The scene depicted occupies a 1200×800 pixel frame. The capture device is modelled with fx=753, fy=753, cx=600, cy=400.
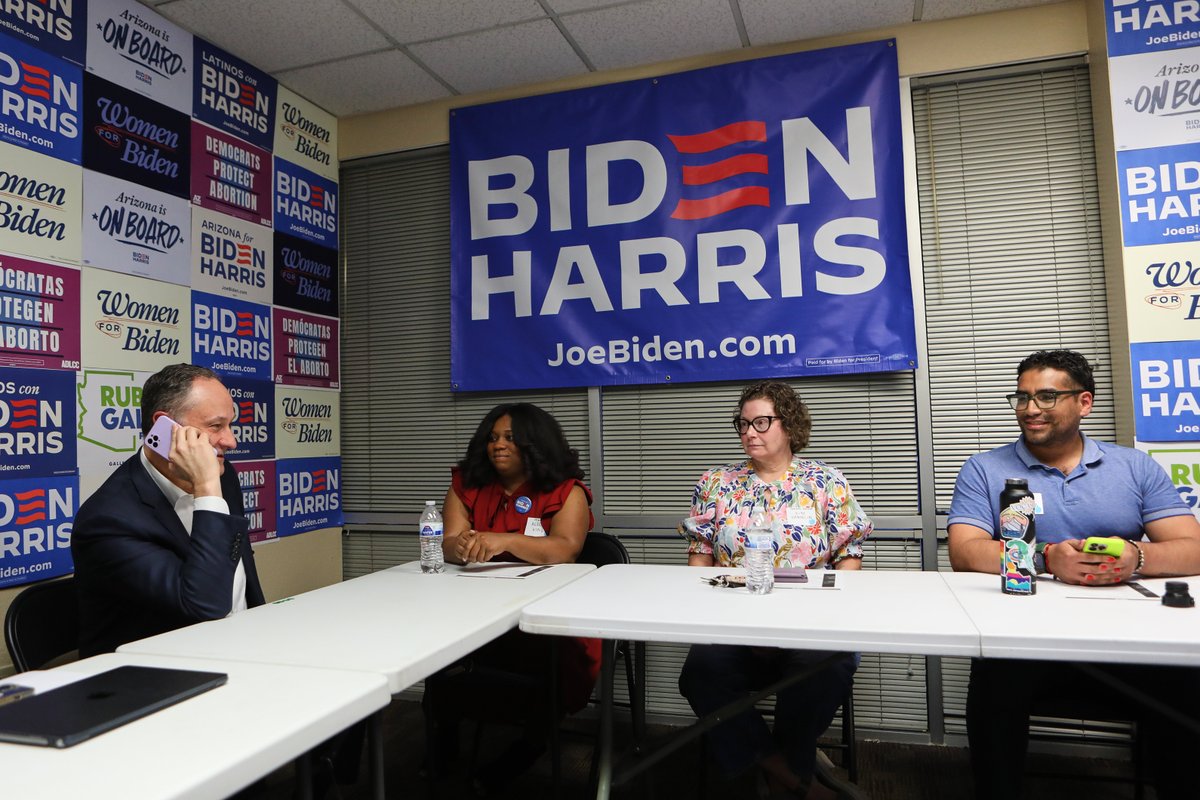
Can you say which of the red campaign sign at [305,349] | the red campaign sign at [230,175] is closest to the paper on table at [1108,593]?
the red campaign sign at [305,349]

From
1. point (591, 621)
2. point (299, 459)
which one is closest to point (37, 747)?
point (591, 621)

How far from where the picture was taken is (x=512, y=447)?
2.77 metres

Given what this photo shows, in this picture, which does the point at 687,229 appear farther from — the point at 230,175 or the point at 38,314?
the point at 38,314

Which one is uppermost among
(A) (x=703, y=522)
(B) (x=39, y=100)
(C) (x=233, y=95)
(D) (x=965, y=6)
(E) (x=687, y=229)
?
(D) (x=965, y=6)

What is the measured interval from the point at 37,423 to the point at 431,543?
1.30 meters

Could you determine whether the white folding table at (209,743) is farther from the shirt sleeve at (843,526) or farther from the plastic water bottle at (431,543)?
the shirt sleeve at (843,526)

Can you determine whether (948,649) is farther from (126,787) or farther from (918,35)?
(918,35)

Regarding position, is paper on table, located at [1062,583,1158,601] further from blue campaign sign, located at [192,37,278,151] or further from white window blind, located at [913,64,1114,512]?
blue campaign sign, located at [192,37,278,151]

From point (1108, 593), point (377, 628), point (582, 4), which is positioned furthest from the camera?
point (582, 4)

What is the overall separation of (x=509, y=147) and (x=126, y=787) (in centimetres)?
317

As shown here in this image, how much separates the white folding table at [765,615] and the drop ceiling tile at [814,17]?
2.20 metres

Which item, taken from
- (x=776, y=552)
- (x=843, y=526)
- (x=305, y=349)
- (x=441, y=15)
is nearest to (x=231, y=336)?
(x=305, y=349)

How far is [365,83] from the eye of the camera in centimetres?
352

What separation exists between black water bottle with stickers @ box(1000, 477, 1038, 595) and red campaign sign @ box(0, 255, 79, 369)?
9.28 feet
